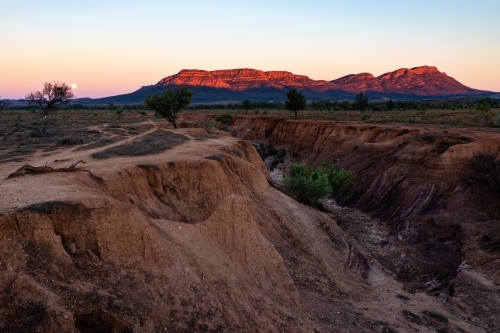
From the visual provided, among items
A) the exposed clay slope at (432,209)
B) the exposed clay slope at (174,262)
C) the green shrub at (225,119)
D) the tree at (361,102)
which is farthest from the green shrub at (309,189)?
the tree at (361,102)

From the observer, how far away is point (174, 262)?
34.5 ft

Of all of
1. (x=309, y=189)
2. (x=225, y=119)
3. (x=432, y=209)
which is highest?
(x=225, y=119)

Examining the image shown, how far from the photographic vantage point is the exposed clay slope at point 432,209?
55.8ft

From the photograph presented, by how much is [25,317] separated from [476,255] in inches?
723

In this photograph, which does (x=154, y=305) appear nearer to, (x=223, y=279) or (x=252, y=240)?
(x=223, y=279)

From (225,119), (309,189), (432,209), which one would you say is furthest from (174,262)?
(225,119)

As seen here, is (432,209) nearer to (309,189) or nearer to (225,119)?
(309,189)

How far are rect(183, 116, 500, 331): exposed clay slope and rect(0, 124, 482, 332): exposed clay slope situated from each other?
5.99 ft

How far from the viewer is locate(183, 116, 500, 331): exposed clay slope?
55.8 ft

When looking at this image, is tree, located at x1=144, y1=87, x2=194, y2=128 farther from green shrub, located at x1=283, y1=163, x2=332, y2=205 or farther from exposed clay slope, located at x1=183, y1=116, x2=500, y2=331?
green shrub, located at x1=283, y1=163, x2=332, y2=205

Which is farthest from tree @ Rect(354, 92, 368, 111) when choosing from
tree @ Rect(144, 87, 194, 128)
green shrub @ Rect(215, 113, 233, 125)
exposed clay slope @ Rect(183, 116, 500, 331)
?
tree @ Rect(144, 87, 194, 128)

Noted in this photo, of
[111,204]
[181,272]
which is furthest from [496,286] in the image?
[111,204]

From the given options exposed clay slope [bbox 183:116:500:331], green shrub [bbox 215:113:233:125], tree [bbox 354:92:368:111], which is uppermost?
tree [bbox 354:92:368:111]

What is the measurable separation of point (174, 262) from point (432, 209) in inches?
744
